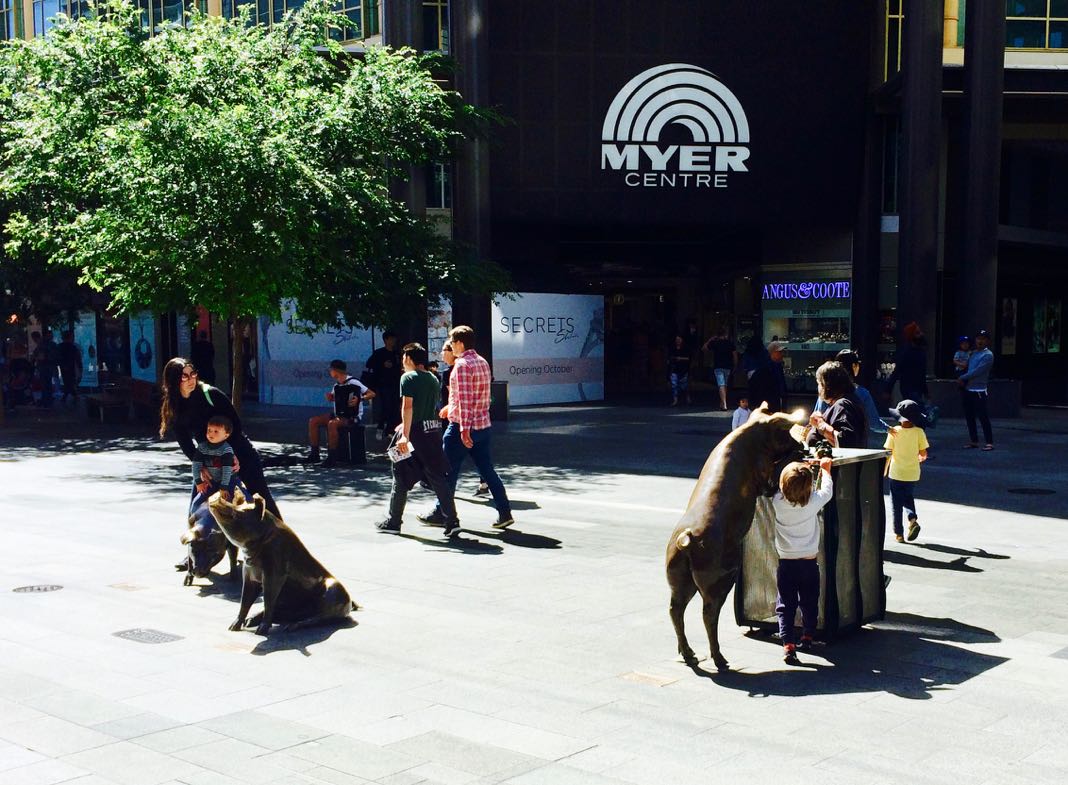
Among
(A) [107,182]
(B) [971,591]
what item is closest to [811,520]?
(B) [971,591]

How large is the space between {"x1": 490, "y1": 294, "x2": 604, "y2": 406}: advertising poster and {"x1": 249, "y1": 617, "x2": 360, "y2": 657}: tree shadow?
16660mm

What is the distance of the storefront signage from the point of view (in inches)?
1055

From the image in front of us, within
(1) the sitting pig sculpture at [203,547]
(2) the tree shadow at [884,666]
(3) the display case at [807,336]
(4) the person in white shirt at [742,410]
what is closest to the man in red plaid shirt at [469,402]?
(4) the person in white shirt at [742,410]

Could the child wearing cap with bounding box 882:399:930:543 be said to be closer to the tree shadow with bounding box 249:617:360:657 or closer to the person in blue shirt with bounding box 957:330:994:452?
the tree shadow with bounding box 249:617:360:657

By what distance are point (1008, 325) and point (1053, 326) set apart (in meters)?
2.63

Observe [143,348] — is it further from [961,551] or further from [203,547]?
[961,551]

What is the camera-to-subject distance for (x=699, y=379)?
33562 millimetres

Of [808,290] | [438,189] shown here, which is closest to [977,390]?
[808,290]

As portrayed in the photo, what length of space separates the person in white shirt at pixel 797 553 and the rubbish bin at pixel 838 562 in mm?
370

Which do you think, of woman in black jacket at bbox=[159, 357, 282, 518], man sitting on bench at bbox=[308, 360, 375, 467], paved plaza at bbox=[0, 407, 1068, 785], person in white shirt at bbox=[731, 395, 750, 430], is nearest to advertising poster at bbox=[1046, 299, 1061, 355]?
paved plaza at bbox=[0, 407, 1068, 785]

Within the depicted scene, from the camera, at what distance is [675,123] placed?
2578 centimetres

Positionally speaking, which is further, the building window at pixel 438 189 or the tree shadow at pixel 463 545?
the building window at pixel 438 189

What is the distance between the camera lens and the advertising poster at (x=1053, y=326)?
109 feet

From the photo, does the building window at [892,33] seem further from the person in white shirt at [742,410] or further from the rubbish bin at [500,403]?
the person in white shirt at [742,410]
